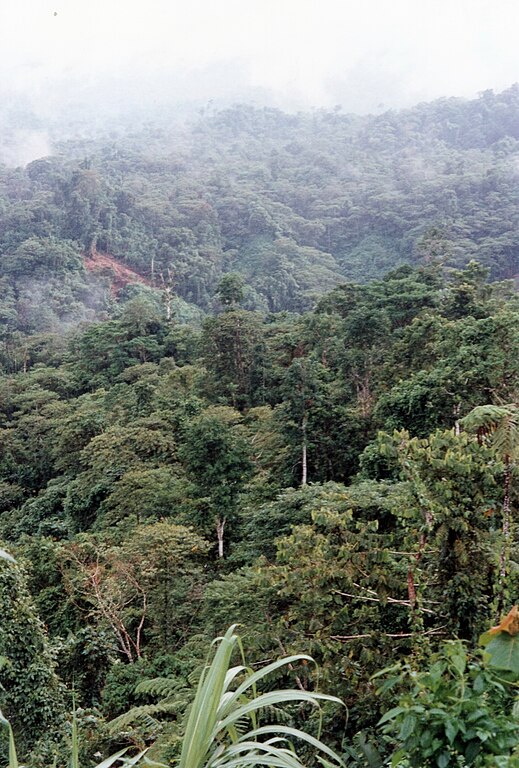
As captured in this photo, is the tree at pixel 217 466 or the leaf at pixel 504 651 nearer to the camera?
the leaf at pixel 504 651

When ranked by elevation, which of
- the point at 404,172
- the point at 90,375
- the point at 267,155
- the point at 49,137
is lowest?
the point at 90,375

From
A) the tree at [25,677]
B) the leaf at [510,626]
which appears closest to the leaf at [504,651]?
the leaf at [510,626]

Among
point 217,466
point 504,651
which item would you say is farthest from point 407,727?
point 217,466

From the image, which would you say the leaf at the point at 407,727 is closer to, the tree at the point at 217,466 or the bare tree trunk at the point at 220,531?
the tree at the point at 217,466

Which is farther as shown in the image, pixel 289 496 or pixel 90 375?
pixel 90 375

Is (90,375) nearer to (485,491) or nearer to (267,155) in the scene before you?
(485,491)

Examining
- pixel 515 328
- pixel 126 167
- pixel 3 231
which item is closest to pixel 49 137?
pixel 126 167
